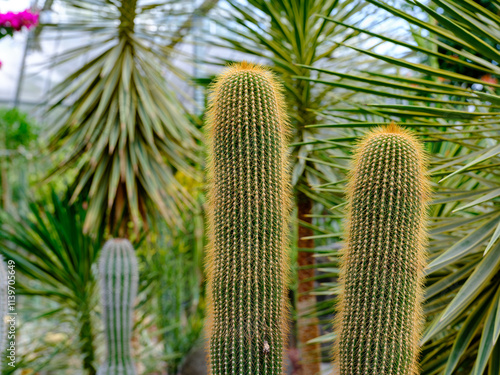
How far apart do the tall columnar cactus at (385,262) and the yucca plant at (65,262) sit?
2330 millimetres

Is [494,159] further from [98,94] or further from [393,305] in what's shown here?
[98,94]

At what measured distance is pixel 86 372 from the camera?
10.7 feet

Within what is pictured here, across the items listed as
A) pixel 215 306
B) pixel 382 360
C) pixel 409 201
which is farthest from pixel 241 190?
pixel 382 360

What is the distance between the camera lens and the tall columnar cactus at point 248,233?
1286 millimetres

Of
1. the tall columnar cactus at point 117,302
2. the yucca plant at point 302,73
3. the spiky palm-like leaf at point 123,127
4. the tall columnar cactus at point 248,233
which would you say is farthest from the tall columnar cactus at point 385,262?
the spiky palm-like leaf at point 123,127

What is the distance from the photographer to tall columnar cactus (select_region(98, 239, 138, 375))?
2607 mm

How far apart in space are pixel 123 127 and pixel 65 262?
1053 millimetres

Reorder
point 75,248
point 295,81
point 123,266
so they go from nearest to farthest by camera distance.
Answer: point 295,81, point 123,266, point 75,248

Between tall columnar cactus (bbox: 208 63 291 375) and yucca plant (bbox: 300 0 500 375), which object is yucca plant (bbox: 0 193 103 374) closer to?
tall columnar cactus (bbox: 208 63 291 375)

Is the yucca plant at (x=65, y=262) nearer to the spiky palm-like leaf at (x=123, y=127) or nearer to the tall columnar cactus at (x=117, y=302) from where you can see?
the spiky palm-like leaf at (x=123, y=127)

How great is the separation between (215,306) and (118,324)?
1.53 metres

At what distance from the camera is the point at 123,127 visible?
2.89m

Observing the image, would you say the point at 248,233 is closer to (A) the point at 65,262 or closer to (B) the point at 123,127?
(B) the point at 123,127

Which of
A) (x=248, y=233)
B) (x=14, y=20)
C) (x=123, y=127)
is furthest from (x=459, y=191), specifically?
(x=14, y=20)
